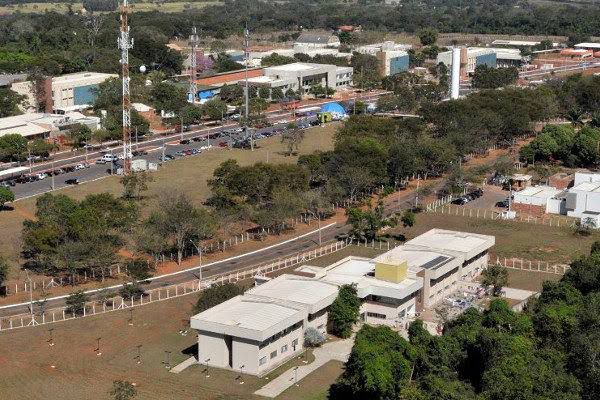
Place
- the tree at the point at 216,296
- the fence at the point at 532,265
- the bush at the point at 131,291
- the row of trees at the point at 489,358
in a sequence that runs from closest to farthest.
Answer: the row of trees at the point at 489,358 → the tree at the point at 216,296 → the bush at the point at 131,291 → the fence at the point at 532,265

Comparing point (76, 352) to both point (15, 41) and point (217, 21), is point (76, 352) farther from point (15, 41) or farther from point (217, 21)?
point (217, 21)

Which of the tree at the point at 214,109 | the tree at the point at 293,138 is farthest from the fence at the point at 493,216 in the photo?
the tree at the point at 214,109

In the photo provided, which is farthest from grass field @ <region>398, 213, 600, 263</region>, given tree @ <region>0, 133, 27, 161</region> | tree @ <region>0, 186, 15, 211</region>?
tree @ <region>0, 133, 27, 161</region>

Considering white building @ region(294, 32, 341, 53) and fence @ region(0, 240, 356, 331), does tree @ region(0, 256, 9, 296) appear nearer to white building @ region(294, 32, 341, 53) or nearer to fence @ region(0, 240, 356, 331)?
fence @ region(0, 240, 356, 331)

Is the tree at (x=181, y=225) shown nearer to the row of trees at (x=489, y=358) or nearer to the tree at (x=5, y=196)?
the tree at (x=5, y=196)

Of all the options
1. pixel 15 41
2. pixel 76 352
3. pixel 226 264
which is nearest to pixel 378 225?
pixel 226 264

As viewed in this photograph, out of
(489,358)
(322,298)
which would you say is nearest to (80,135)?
(322,298)

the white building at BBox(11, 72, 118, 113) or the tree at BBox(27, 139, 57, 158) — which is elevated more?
the white building at BBox(11, 72, 118, 113)
